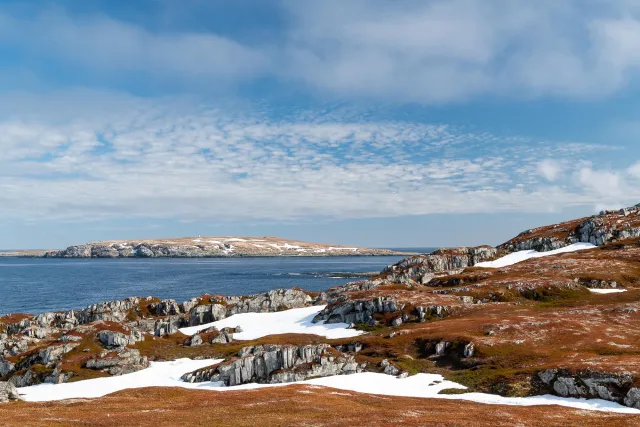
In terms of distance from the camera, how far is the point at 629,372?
152ft

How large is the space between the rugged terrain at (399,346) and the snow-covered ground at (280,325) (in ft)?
8.67

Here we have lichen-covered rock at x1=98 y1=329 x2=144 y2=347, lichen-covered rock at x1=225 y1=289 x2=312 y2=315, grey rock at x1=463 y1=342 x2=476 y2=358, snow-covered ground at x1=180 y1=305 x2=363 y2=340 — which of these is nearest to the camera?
grey rock at x1=463 y1=342 x2=476 y2=358

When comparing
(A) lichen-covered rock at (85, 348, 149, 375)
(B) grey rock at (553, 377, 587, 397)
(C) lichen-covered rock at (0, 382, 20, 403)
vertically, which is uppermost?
(B) grey rock at (553, 377, 587, 397)

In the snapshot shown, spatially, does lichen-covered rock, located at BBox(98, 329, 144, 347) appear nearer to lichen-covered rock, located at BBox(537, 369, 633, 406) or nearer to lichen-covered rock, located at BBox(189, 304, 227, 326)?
lichen-covered rock, located at BBox(189, 304, 227, 326)

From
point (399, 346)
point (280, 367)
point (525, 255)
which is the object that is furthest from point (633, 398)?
point (525, 255)

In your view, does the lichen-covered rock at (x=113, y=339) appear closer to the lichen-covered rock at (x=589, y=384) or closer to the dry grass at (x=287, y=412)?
the dry grass at (x=287, y=412)

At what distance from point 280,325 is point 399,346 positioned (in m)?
36.5

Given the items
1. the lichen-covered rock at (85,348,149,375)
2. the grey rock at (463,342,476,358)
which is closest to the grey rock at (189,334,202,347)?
the lichen-covered rock at (85,348,149,375)

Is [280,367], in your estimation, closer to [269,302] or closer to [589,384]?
[589,384]

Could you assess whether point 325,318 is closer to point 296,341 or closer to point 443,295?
point 296,341

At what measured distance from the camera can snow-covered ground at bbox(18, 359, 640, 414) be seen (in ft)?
155

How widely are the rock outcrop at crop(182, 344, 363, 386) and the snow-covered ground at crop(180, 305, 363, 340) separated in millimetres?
22714

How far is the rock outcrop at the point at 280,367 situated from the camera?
66438 mm

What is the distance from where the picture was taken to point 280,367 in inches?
2692
